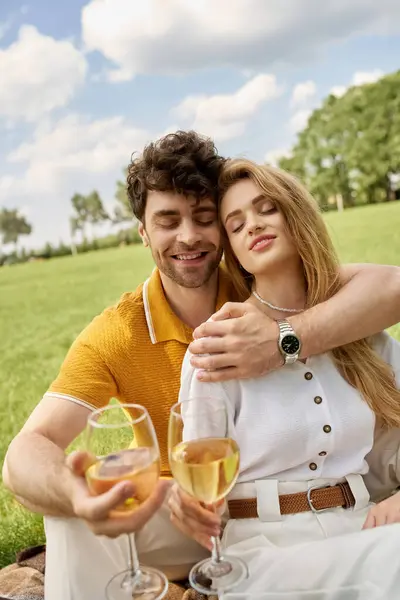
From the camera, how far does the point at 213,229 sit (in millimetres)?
2389

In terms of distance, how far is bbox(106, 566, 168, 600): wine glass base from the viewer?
56.6 inches

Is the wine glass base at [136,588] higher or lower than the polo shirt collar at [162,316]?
lower

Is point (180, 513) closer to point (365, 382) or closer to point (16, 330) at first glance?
point (365, 382)

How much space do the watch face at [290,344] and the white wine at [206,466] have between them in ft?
1.90

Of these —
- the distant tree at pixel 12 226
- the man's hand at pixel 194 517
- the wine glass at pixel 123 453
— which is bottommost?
the man's hand at pixel 194 517

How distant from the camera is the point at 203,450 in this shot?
4.34 ft

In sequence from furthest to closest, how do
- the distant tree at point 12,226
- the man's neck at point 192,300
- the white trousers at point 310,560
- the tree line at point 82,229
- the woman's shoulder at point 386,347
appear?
the distant tree at point 12,226
the tree line at point 82,229
the man's neck at point 192,300
the woman's shoulder at point 386,347
the white trousers at point 310,560

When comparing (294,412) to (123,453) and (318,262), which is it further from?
(123,453)

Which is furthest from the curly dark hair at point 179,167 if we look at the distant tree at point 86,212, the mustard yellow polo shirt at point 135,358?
the distant tree at point 86,212

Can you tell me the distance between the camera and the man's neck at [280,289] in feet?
6.79

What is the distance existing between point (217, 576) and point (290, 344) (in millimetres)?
689

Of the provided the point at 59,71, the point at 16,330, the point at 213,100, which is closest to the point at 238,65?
the point at 213,100

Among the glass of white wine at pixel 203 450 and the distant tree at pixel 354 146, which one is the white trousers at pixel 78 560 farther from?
the distant tree at pixel 354 146

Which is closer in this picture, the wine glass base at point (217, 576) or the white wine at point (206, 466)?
the white wine at point (206, 466)
